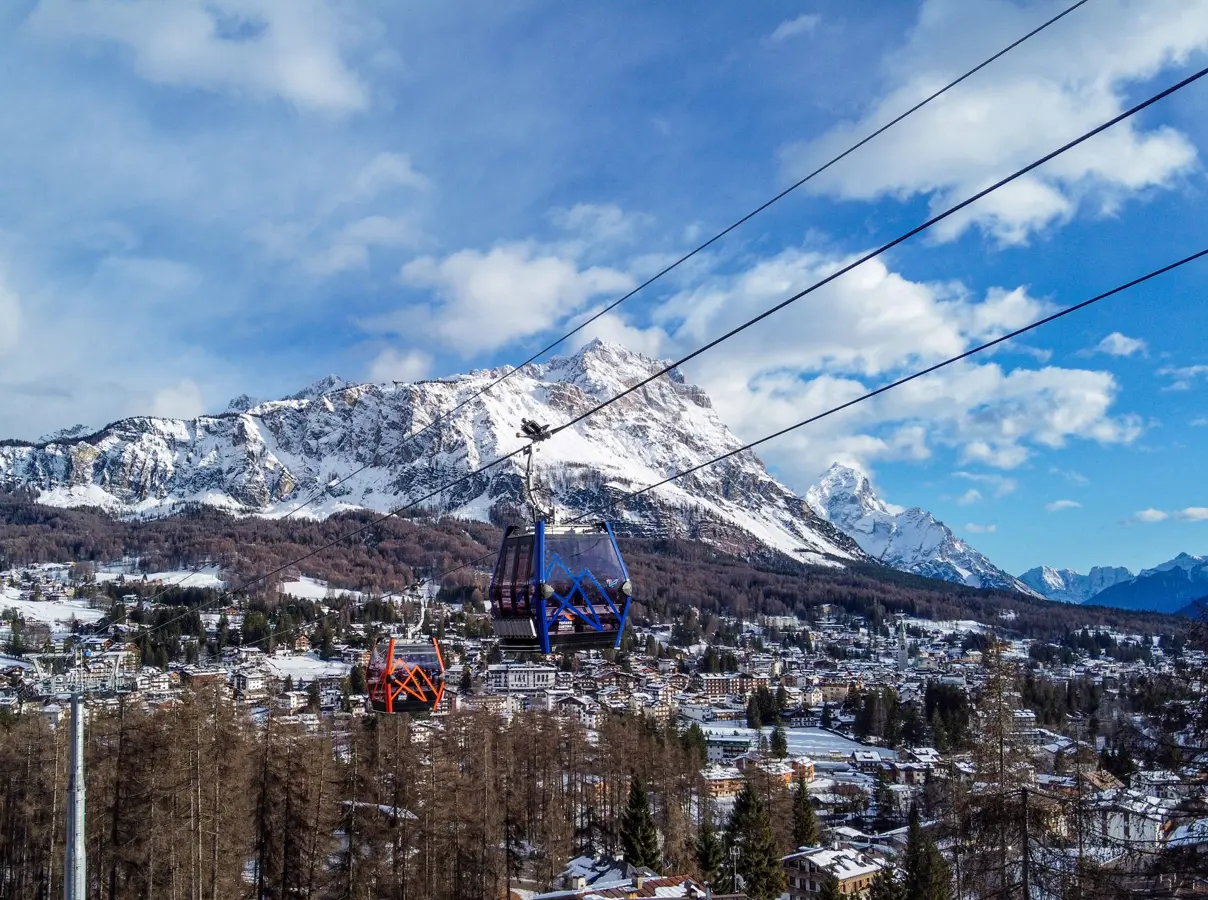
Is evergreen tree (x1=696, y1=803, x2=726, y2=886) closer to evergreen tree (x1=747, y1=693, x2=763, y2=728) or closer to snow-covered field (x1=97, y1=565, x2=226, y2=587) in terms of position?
evergreen tree (x1=747, y1=693, x2=763, y2=728)

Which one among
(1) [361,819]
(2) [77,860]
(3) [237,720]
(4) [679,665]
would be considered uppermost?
(2) [77,860]

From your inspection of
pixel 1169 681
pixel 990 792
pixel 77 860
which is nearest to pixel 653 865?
pixel 990 792

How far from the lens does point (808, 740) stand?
10338 centimetres

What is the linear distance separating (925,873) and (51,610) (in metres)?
151

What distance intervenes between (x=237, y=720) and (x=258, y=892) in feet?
21.9

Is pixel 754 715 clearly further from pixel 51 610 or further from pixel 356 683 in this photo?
pixel 51 610

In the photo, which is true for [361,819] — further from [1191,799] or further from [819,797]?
[819,797]

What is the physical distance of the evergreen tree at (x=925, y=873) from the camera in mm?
30891

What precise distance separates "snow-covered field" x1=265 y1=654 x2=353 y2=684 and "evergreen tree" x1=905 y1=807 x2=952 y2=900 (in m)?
83.0

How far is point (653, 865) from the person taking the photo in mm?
38344

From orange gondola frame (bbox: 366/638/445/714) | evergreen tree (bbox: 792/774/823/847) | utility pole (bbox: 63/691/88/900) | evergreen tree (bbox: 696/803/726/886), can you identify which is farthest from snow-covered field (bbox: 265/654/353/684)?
utility pole (bbox: 63/691/88/900)

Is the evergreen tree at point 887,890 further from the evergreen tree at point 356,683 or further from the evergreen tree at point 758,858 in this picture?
the evergreen tree at point 356,683

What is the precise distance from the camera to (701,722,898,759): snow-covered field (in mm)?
93500

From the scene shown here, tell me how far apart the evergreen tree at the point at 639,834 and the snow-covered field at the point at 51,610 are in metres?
119
